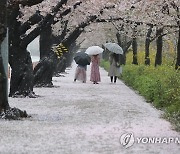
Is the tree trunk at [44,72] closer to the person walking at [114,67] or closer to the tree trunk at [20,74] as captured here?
the person walking at [114,67]

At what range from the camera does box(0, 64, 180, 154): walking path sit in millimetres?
8539

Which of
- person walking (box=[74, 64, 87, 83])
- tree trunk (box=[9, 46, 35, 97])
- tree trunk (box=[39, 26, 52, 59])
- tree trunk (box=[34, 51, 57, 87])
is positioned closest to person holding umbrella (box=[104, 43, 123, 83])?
person walking (box=[74, 64, 87, 83])

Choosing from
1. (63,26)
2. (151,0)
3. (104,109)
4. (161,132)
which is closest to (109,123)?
(161,132)

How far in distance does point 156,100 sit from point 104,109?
180 centimetres

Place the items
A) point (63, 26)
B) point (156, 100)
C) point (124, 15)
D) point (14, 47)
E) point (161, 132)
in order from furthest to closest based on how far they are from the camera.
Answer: point (63, 26) → point (124, 15) → point (14, 47) → point (156, 100) → point (161, 132)

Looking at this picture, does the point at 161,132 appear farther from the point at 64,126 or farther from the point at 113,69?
the point at 113,69

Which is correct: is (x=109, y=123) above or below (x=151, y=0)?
below

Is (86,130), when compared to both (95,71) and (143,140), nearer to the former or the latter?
(143,140)

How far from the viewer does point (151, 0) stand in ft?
77.0

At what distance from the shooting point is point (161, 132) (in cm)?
1018

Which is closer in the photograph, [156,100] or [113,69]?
[156,100]

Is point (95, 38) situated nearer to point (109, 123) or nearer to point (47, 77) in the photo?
point (47, 77)

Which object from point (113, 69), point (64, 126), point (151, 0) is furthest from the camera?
point (113, 69)

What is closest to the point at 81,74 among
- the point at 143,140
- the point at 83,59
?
A: the point at 83,59
